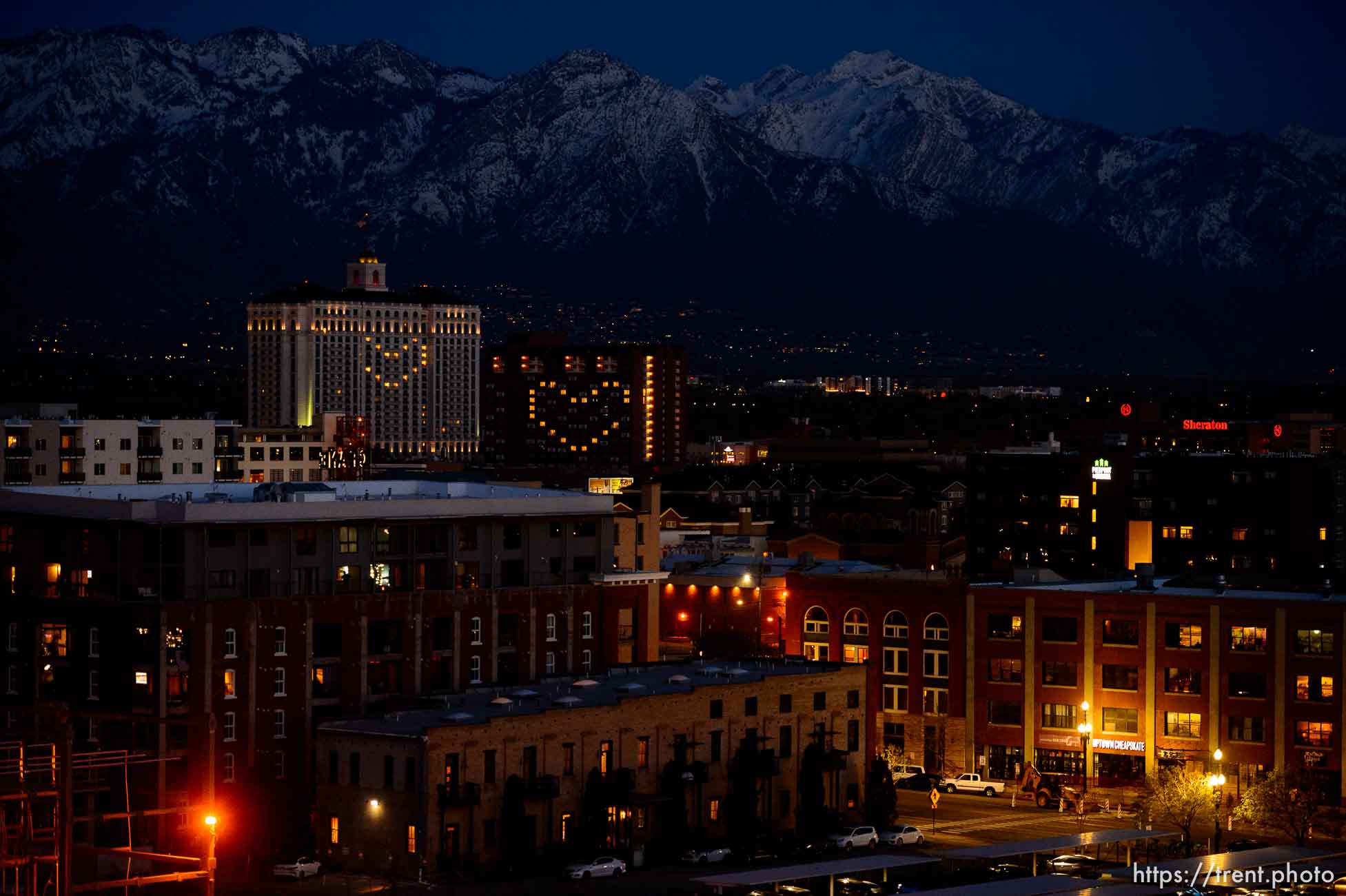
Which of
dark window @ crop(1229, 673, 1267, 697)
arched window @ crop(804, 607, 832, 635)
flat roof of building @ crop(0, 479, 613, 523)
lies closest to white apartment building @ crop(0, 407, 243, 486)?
flat roof of building @ crop(0, 479, 613, 523)

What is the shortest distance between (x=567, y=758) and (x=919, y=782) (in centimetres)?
2461

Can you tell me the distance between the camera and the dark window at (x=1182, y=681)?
338 ft

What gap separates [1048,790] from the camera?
102 meters

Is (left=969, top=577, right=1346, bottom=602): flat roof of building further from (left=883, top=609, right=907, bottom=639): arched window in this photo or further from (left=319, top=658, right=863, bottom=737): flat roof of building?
(left=319, top=658, right=863, bottom=737): flat roof of building

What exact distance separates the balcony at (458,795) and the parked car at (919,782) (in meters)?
28.8

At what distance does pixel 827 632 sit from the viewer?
114m

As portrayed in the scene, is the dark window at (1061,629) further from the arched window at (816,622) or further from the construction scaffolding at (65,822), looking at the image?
the construction scaffolding at (65,822)

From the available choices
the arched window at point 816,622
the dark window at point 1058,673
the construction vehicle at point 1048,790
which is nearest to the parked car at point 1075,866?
the construction vehicle at point 1048,790

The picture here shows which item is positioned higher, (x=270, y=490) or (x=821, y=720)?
(x=270, y=490)

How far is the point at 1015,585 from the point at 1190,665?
944cm

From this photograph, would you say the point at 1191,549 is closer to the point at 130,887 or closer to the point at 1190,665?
the point at 1190,665

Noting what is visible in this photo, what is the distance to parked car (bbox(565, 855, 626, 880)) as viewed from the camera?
82.4 m

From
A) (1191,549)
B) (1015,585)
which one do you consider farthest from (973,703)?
(1191,549)

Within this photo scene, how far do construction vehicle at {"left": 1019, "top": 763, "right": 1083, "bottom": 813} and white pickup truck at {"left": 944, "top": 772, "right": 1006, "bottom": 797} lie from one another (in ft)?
3.39
